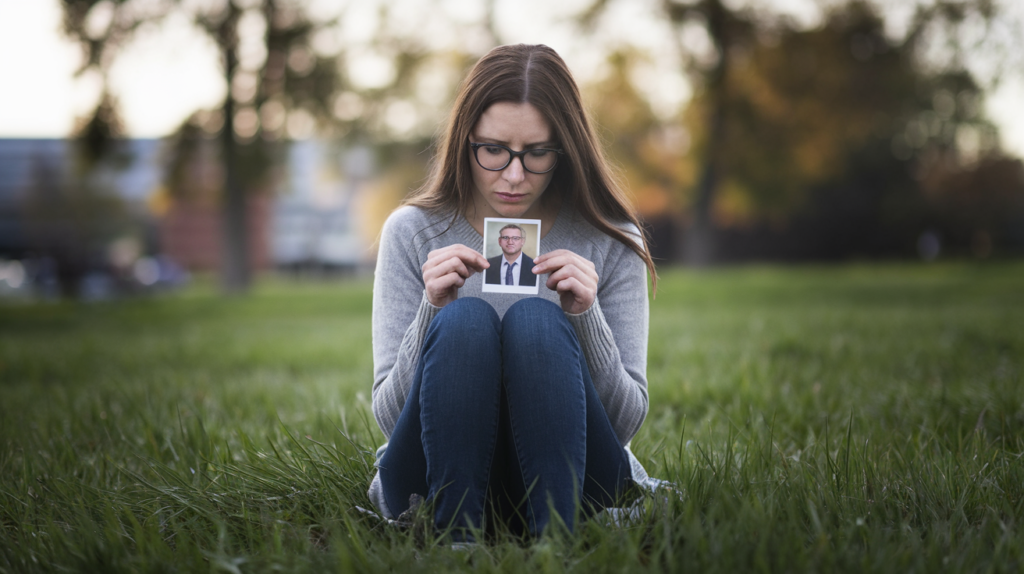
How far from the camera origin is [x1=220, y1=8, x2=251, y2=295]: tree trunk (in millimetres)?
13266

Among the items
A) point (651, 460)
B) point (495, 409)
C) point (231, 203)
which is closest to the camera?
point (495, 409)

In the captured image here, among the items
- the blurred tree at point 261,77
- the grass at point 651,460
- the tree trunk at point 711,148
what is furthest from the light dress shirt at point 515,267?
the tree trunk at point 711,148

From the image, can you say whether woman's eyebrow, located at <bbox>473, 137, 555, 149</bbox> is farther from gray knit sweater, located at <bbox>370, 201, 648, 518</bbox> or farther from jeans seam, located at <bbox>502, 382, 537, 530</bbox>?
jeans seam, located at <bbox>502, 382, 537, 530</bbox>

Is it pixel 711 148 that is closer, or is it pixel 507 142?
pixel 507 142

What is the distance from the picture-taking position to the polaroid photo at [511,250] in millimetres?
1793

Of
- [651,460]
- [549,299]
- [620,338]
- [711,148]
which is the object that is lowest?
[651,460]

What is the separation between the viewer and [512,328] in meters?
1.68

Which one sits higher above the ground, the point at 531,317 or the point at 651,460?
the point at 531,317

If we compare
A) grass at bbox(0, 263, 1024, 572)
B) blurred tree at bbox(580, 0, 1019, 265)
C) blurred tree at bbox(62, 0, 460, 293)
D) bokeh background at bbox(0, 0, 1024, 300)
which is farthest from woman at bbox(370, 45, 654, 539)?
blurred tree at bbox(62, 0, 460, 293)

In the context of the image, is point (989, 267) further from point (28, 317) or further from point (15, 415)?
point (28, 317)

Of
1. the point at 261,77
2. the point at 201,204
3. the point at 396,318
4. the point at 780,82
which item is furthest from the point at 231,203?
the point at 396,318

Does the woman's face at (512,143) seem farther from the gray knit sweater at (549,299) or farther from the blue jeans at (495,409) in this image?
the blue jeans at (495,409)

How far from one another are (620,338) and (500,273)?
414mm

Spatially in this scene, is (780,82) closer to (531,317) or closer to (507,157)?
(507,157)
